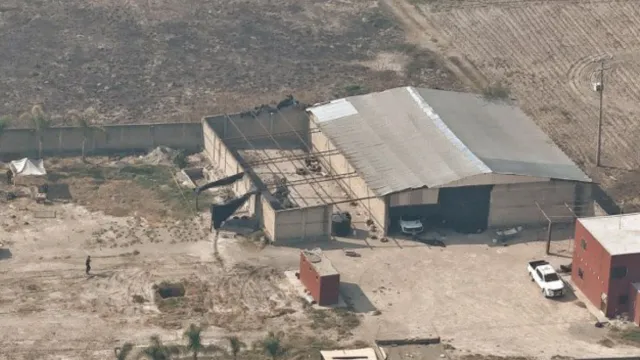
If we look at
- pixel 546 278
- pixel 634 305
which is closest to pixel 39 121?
pixel 546 278

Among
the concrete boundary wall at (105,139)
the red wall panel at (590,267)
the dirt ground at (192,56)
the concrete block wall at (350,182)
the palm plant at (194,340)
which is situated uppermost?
the dirt ground at (192,56)

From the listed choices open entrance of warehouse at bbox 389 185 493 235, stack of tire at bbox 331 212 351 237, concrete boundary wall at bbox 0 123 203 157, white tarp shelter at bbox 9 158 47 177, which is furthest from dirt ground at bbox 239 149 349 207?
white tarp shelter at bbox 9 158 47 177

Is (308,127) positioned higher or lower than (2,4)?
lower

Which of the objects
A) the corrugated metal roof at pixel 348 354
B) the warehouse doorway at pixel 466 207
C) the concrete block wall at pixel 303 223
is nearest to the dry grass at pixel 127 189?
the concrete block wall at pixel 303 223

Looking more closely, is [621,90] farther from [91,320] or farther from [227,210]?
[91,320]

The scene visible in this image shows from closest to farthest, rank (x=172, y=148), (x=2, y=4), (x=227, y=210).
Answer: (x=227, y=210) → (x=172, y=148) → (x=2, y=4)

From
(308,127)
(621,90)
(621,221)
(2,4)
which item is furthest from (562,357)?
(2,4)

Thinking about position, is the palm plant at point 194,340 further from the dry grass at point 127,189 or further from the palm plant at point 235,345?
the dry grass at point 127,189
